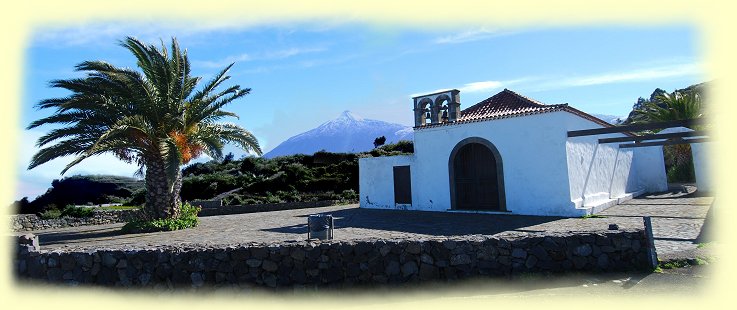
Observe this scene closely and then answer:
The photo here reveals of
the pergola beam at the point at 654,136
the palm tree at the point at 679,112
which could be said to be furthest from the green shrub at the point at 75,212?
the palm tree at the point at 679,112

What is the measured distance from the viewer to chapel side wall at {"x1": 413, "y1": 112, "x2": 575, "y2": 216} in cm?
1304

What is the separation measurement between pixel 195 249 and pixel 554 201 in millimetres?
10670

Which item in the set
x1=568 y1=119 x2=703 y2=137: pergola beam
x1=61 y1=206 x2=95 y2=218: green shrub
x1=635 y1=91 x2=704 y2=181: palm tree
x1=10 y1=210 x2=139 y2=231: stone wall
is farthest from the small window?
x1=635 y1=91 x2=704 y2=181: palm tree

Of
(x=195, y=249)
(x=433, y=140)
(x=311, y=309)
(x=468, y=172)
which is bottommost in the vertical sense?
(x=311, y=309)

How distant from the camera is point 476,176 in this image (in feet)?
49.8

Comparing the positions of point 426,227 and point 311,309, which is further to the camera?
point 426,227

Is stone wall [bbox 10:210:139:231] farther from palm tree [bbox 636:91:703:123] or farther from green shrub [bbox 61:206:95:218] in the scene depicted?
palm tree [bbox 636:91:703:123]

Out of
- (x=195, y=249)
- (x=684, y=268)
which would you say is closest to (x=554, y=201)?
(x=684, y=268)

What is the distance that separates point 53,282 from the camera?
23.7ft

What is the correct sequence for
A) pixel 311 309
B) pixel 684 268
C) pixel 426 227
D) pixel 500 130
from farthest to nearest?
pixel 500 130 → pixel 426 227 → pixel 684 268 → pixel 311 309

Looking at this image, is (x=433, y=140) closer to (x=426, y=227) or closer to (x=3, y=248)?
(x=426, y=227)

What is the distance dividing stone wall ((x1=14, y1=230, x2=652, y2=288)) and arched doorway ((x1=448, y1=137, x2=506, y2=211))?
744 cm

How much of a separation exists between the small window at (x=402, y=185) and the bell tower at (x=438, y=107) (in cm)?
204

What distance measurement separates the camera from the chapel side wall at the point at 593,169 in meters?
13.3
